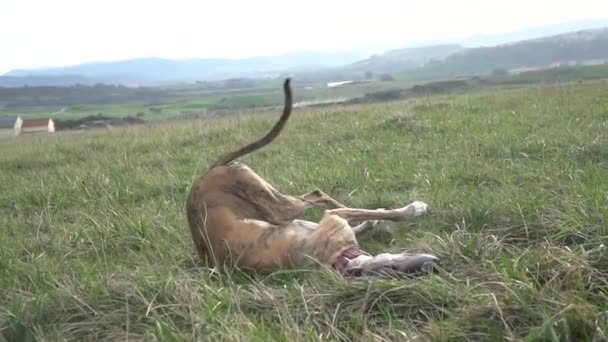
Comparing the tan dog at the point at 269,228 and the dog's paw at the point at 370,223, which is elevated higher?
the tan dog at the point at 269,228

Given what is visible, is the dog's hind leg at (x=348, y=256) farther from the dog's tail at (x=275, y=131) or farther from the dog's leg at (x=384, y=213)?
the dog's tail at (x=275, y=131)

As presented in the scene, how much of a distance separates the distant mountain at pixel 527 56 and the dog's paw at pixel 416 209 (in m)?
67.3

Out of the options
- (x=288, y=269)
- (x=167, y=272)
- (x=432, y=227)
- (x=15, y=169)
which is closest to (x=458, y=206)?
(x=432, y=227)

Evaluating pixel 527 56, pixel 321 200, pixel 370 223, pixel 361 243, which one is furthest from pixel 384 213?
pixel 527 56

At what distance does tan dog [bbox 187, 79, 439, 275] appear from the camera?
413 cm


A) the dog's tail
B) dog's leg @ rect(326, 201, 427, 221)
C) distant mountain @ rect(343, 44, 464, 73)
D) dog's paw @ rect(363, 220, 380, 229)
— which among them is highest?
the dog's tail

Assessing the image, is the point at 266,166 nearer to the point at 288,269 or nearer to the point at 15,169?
the point at 288,269

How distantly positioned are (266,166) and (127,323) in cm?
441

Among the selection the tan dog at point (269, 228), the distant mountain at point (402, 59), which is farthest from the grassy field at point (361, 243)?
the distant mountain at point (402, 59)

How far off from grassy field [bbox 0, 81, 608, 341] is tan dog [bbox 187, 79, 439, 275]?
0.56 feet

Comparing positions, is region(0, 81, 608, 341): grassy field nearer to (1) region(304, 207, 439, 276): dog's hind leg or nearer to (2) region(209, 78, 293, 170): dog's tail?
(1) region(304, 207, 439, 276): dog's hind leg

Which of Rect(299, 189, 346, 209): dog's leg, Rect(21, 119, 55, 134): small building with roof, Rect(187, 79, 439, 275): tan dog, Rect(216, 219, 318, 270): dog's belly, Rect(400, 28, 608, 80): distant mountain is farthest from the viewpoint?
Rect(400, 28, 608, 80): distant mountain

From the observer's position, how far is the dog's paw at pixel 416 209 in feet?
16.9

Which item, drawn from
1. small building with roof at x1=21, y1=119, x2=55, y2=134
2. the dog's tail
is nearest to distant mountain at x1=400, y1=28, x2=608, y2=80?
small building with roof at x1=21, y1=119, x2=55, y2=134
